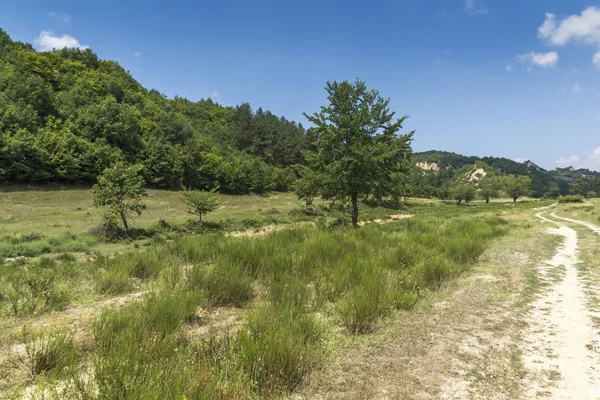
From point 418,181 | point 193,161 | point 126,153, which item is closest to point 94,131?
point 126,153

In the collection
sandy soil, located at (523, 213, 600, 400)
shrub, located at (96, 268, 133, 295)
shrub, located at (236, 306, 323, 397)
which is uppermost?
shrub, located at (236, 306, 323, 397)

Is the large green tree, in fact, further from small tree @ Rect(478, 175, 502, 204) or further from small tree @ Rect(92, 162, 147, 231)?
small tree @ Rect(478, 175, 502, 204)

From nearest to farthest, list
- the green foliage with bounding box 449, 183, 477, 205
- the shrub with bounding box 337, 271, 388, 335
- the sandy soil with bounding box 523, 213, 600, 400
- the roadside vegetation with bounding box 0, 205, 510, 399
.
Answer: the roadside vegetation with bounding box 0, 205, 510, 399
the sandy soil with bounding box 523, 213, 600, 400
the shrub with bounding box 337, 271, 388, 335
the green foliage with bounding box 449, 183, 477, 205

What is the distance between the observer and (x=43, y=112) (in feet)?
195

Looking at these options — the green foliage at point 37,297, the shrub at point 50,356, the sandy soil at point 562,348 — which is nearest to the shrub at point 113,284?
the green foliage at point 37,297

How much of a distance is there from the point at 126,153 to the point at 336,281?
69167mm

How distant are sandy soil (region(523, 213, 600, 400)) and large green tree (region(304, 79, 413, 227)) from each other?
507 inches

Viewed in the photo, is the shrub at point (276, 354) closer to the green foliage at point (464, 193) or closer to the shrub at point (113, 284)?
the shrub at point (113, 284)

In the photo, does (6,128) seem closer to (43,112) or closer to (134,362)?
(43,112)

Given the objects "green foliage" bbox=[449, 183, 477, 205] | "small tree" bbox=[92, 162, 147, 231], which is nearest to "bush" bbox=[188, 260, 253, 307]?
"small tree" bbox=[92, 162, 147, 231]

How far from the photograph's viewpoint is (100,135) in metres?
61.1

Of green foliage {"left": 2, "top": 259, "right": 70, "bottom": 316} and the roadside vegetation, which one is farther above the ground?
the roadside vegetation

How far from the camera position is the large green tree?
62.1ft

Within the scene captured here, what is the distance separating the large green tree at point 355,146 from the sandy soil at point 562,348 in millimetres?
12882
